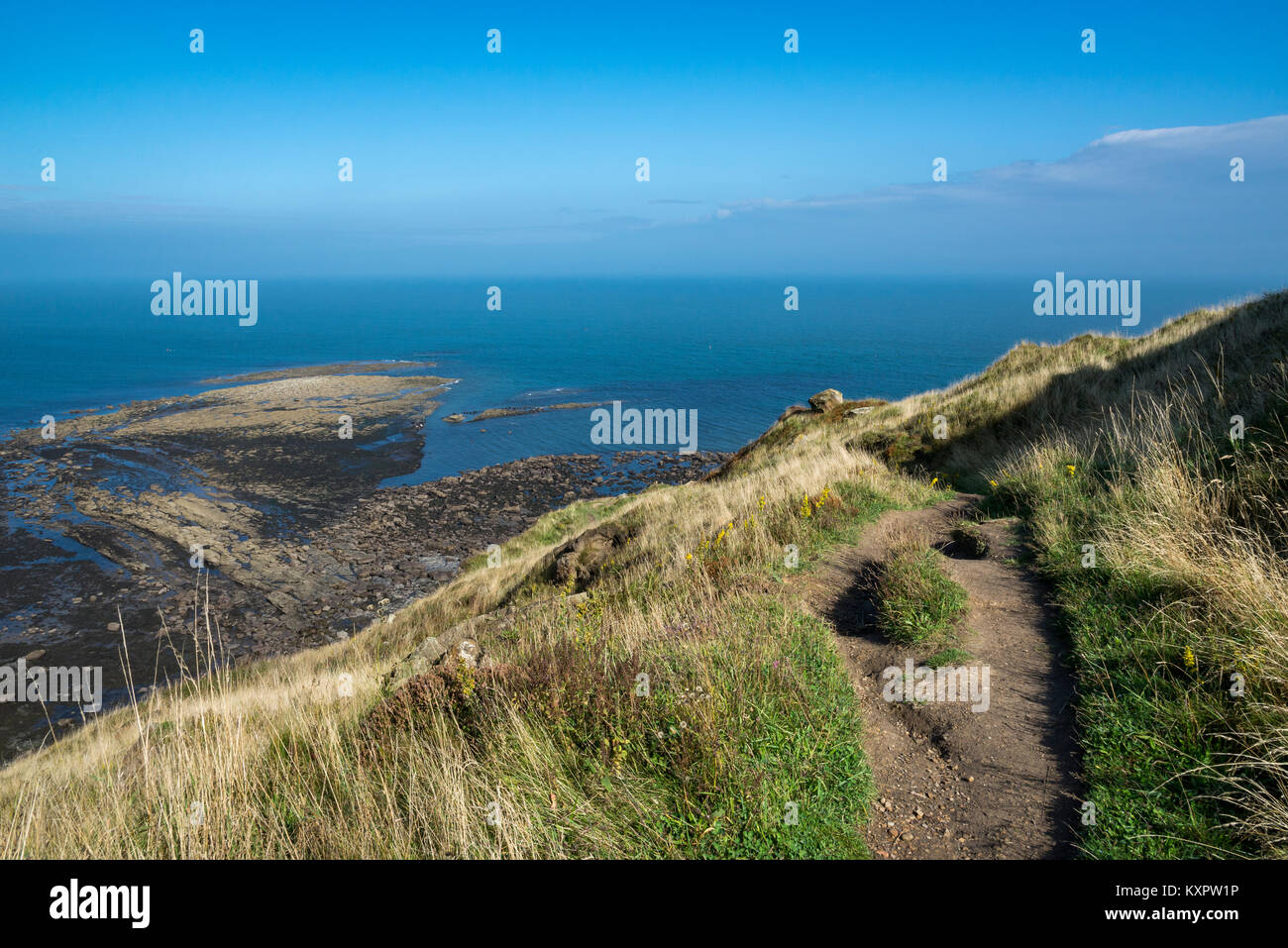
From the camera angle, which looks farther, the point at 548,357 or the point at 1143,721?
the point at 548,357

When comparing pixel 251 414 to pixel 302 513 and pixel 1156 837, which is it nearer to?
pixel 302 513

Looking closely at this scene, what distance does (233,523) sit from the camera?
35375 millimetres

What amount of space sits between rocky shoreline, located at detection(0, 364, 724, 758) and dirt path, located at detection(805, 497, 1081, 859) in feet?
43.1

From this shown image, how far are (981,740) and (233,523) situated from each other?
39.1 m

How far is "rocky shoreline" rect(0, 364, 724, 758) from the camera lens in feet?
81.5

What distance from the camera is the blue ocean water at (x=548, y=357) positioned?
62406mm

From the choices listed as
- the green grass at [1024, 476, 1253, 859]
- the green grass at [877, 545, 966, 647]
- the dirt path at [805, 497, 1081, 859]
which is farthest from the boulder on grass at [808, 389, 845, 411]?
the green grass at [1024, 476, 1253, 859]

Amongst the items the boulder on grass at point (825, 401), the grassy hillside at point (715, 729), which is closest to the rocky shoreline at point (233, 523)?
the grassy hillside at point (715, 729)

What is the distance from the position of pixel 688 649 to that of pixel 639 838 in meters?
1.68

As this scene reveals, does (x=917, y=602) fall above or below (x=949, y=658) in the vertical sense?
above

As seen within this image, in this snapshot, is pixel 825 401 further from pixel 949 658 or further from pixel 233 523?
pixel 233 523

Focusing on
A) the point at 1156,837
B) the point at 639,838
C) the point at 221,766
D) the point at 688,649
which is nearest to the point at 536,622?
the point at 688,649

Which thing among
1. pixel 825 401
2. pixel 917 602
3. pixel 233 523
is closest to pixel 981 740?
pixel 917 602
